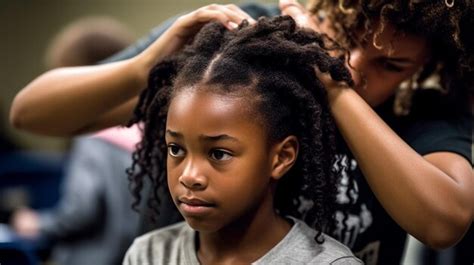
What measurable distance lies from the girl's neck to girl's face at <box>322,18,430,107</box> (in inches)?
12.2

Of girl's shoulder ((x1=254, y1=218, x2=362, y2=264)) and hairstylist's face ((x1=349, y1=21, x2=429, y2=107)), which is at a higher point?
hairstylist's face ((x1=349, y1=21, x2=429, y2=107))

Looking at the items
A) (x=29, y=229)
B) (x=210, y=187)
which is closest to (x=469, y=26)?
(x=210, y=187)

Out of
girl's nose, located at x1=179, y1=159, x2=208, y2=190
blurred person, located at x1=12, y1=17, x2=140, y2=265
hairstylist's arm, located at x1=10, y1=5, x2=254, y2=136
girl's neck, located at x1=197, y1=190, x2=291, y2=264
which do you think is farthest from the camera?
blurred person, located at x1=12, y1=17, x2=140, y2=265

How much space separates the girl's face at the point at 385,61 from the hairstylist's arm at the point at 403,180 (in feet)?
0.51

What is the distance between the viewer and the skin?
1413 millimetres

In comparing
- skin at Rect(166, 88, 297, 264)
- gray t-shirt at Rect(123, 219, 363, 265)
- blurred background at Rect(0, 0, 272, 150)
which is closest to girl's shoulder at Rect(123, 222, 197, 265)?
gray t-shirt at Rect(123, 219, 363, 265)

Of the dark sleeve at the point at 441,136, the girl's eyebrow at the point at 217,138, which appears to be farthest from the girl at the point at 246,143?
the dark sleeve at the point at 441,136

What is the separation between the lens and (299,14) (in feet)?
5.41

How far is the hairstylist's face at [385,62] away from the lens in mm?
1596

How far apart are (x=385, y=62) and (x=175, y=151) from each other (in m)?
0.48

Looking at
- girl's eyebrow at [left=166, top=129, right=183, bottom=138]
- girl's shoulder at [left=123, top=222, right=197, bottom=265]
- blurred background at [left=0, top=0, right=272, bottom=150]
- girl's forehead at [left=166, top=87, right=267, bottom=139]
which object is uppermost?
girl's forehead at [left=166, top=87, right=267, bottom=139]

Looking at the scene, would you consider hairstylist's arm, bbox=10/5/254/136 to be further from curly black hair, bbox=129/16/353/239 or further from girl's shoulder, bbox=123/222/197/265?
girl's shoulder, bbox=123/222/197/265

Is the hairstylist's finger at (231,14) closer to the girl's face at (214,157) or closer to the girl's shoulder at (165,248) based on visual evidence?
the girl's face at (214,157)

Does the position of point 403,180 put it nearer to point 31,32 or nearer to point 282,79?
point 282,79
